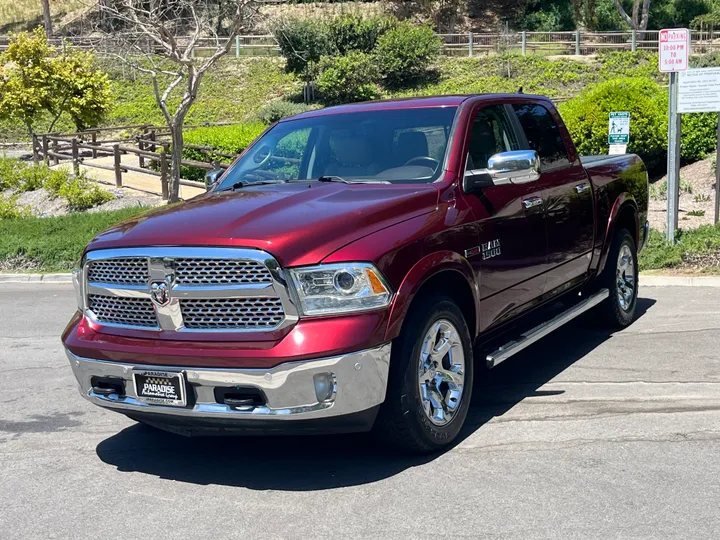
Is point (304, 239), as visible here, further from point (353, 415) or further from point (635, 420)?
point (635, 420)

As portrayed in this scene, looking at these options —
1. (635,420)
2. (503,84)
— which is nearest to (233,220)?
(635,420)

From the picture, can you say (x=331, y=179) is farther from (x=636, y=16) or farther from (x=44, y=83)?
(x=636, y=16)

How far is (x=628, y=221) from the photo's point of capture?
8.39 metres

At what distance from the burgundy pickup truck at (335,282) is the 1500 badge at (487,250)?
2cm

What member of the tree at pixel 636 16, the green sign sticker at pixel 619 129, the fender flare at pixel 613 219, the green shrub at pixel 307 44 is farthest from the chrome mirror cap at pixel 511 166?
the tree at pixel 636 16

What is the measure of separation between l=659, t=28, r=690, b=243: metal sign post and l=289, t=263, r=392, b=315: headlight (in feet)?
25.5

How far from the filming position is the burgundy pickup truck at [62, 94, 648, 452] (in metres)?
4.63

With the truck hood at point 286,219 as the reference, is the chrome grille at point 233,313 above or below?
below

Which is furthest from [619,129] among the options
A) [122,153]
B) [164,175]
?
[122,153]

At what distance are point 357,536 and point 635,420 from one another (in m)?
2.32

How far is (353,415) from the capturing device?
15.4ft

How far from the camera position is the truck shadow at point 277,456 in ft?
16.6

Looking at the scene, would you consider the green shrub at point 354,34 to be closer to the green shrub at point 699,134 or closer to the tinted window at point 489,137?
the green shrub at point 699,134

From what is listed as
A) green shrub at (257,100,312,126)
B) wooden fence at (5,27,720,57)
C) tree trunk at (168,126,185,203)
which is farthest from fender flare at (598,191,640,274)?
wooden fence at (5,27,720,57)
